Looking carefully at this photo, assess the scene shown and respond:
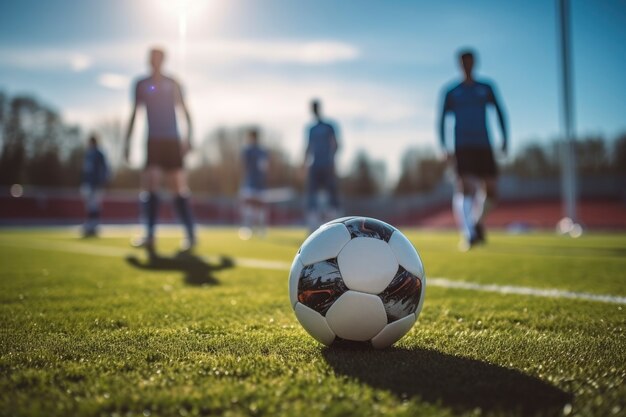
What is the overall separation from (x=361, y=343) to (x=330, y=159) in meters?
8.83

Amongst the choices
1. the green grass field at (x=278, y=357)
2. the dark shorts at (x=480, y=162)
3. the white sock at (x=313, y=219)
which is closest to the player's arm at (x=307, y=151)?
the white sock at (x=313, y=219)

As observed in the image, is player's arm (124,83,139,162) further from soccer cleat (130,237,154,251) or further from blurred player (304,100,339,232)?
blurred player (304,100,339,232)

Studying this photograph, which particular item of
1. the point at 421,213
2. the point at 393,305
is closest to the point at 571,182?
the point at 393,305

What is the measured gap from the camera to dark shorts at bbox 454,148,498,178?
289 inches

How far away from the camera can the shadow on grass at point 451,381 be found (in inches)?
58.5

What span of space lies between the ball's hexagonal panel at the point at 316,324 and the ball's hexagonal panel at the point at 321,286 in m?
0.02

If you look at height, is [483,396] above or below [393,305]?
below

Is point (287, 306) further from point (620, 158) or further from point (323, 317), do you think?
point (620, 158)

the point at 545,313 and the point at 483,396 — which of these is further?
the point at 545,313

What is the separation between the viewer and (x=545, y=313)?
116 inches

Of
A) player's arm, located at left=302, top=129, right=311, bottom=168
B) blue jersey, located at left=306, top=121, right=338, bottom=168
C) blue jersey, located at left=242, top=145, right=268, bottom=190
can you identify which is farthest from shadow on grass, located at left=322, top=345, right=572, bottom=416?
blue jersey, located at left=242, top=145, right=268, bottom=190

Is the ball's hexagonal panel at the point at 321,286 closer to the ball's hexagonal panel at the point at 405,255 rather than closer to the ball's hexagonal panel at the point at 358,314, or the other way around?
the ball's hexagonal panel at the point at 358,314

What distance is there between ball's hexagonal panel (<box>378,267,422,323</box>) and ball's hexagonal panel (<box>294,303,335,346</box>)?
10.5 inches

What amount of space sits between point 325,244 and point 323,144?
8.72 m
